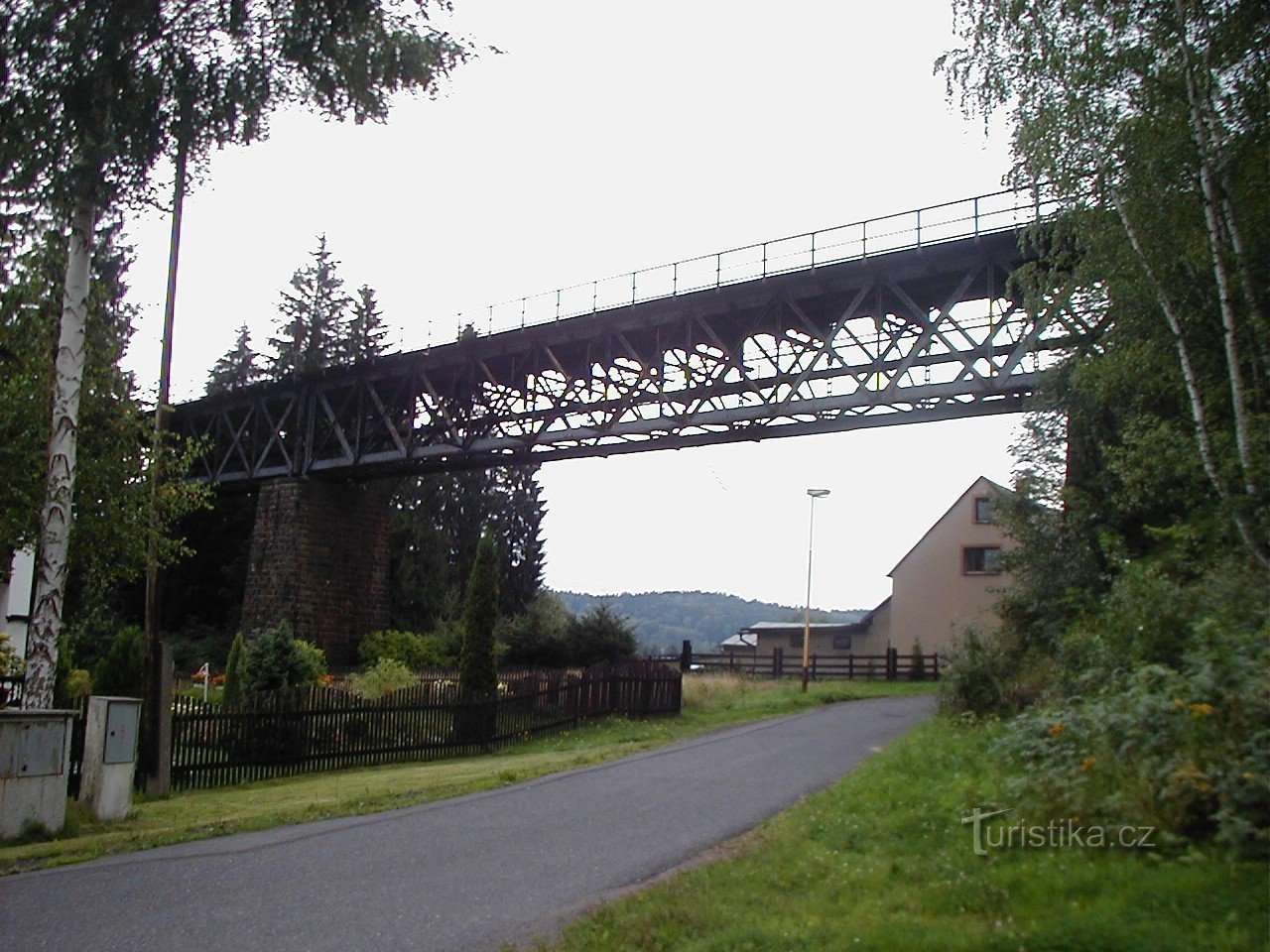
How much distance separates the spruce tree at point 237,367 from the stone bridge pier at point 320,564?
17.7m

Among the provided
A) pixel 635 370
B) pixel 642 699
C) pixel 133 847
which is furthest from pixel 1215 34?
pixel 635 370

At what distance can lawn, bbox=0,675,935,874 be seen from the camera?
37.2 feet

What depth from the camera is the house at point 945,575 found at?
55031 millimetres

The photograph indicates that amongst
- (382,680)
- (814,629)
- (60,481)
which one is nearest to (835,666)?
(814,629)

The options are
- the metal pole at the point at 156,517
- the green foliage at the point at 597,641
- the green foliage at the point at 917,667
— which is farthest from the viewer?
the green foliage at the point at 917,667

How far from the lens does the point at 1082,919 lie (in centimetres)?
560

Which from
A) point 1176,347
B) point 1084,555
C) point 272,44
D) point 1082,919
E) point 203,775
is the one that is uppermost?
point 272,44

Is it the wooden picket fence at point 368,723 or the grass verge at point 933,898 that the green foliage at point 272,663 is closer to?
the wooden picket fence at point 368,723

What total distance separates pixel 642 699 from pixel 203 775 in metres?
12.0

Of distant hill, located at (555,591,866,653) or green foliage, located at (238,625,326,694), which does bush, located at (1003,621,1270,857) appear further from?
distant hill, located at (555,591,866,653)

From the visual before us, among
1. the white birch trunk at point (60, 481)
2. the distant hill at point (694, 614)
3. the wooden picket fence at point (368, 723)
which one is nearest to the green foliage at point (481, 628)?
the wooden picket fence at point (368, 723)

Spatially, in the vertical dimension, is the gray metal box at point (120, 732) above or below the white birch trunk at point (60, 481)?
below

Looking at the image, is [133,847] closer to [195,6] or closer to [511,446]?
[195,6]

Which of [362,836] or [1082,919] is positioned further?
[362,836]
